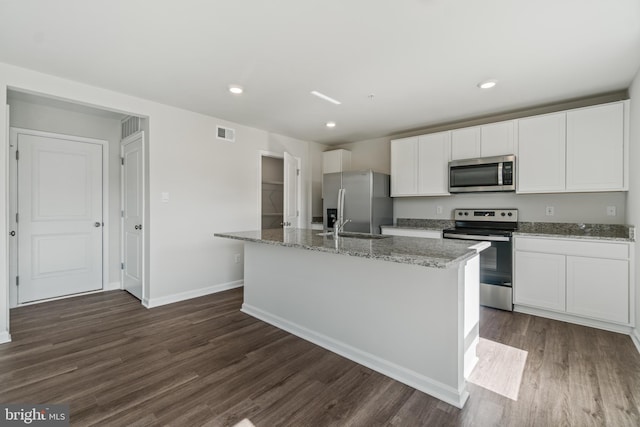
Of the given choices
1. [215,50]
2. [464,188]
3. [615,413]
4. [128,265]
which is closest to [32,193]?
[128,265]

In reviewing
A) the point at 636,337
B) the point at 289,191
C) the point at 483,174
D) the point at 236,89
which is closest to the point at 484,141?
the point at 483,174

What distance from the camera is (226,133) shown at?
4.14 m

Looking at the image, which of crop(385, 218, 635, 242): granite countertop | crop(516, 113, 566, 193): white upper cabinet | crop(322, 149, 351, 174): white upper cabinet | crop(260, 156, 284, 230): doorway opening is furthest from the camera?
crop(322, 149, 351, 174): white upper cabinet

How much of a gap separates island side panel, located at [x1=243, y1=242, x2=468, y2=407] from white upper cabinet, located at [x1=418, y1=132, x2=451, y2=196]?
2352mm

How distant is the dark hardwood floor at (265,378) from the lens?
1.67 meters

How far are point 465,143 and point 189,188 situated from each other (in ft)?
11.8

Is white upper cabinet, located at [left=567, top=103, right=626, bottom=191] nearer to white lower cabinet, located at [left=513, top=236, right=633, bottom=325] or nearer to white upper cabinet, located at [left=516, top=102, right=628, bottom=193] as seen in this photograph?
white upper cabinet, located at [left=516, top=102, right=628, bottom=193]

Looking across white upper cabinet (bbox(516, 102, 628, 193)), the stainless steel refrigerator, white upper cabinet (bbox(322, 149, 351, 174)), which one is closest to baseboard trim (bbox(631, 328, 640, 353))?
white upper cabinet (bbox(516, 102, 628, 193))

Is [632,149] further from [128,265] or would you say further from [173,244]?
[128,265]

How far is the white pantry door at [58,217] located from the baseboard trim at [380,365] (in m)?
2.89

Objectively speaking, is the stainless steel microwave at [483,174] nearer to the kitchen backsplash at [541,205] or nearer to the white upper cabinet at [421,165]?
the white upper cabinet at [421,165]

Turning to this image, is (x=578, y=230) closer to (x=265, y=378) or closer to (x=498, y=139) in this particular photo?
(x=498, y=139)

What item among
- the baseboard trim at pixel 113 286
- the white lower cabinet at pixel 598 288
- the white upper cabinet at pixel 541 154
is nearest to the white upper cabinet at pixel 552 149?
the white upper cabinet at pixel 541 154

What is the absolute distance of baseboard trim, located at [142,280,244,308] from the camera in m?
3.46
